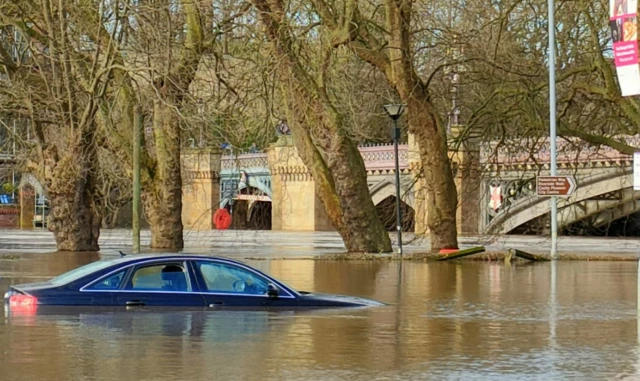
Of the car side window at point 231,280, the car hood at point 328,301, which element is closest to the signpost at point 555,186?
the car hood at point 328,301

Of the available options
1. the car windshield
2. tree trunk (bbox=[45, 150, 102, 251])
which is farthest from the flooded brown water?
tree trunk (bbox=[45, 150, 102, 251])

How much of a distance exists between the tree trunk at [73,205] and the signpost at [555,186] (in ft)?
42.6

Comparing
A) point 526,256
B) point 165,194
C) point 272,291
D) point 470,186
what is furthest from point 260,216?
point 272,291

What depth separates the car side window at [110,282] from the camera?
1656 cm

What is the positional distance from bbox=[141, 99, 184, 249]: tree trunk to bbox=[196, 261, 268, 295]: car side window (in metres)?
20.4

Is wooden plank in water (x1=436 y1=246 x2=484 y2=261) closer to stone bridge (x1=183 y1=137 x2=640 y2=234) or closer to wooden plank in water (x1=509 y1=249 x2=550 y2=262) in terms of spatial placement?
wooden plank in water (x1=509 y1=249 x2=550 y2=262)

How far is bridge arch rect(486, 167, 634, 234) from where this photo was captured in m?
55.5

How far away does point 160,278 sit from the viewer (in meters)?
17.0

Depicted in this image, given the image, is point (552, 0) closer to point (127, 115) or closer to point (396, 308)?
point (127, 115)

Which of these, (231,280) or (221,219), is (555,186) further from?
(221,219)

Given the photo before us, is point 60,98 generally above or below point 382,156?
below

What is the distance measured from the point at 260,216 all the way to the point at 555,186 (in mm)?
61490

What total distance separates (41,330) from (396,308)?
6205 mm

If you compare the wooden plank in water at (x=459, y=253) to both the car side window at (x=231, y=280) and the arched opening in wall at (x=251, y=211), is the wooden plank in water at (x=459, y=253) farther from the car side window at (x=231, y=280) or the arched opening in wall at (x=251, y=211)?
the arched opening in wall at (x=251, y=211)
